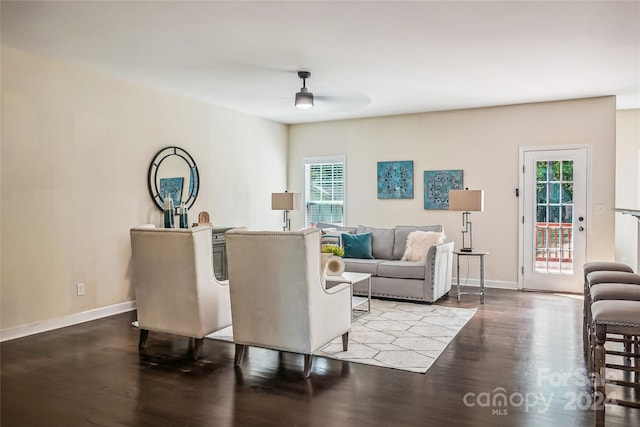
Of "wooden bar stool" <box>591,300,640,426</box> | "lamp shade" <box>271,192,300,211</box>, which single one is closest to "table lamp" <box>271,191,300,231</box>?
"lamp shade" <box>271,192,300,211</box>

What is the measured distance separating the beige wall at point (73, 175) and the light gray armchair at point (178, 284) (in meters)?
1.28

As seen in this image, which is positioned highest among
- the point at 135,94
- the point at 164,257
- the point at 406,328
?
the point at 135,94

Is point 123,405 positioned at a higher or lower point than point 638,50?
lower

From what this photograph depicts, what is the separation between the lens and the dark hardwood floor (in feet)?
8.47

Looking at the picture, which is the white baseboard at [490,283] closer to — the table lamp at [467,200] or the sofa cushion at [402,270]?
the table lamp at [467,200]

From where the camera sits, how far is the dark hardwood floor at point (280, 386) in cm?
258

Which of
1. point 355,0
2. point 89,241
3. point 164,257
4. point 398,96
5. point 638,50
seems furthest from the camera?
point 398,96

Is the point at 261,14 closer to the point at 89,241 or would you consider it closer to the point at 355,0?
the point at 355,0

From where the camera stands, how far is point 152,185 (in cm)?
548

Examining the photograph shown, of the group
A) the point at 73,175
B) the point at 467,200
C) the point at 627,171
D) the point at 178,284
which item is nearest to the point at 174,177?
the point at 73,175

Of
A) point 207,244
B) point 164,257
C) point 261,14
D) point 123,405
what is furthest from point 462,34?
point 123,405

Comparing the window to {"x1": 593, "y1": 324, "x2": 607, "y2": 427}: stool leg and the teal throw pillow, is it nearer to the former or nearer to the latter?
the teal throw pillow

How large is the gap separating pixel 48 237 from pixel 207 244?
189cm

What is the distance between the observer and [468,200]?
568 centimetres
